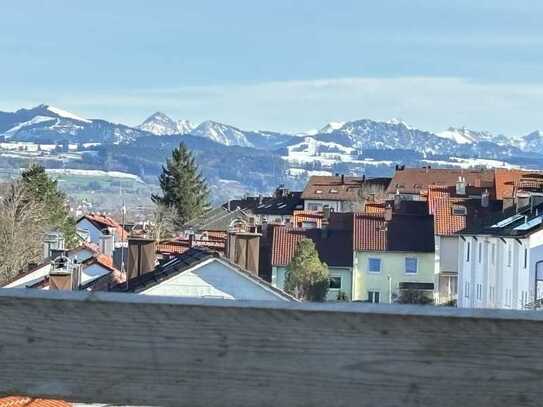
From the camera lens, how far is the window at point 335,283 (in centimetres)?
6067

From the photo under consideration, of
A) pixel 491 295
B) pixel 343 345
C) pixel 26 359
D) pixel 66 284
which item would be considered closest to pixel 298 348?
pixel 343 345

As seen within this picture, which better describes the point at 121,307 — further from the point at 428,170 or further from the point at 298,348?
the point at 428,170

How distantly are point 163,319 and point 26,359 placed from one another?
34 centimetres

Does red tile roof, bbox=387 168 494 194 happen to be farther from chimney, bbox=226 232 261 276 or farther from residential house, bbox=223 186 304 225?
chimney, bbox=226 232 261 276

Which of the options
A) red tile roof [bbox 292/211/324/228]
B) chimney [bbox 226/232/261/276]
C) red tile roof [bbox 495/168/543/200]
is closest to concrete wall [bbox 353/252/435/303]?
red tile roof [bbox 292/211/324/228]

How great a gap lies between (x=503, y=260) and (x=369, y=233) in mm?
16710

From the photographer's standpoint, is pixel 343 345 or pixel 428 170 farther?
pixel 428 170

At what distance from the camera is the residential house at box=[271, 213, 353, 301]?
5991 centimetres

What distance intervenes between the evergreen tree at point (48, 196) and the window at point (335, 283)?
41.3ft

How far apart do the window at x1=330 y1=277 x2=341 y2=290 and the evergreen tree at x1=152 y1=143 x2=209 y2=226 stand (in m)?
36.6

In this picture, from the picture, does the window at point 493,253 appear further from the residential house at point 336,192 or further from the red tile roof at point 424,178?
the red tile roof at point 424,178

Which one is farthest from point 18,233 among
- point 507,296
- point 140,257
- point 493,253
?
point 140,257

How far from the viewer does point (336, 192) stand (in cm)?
11675

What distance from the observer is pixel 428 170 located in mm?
124500
